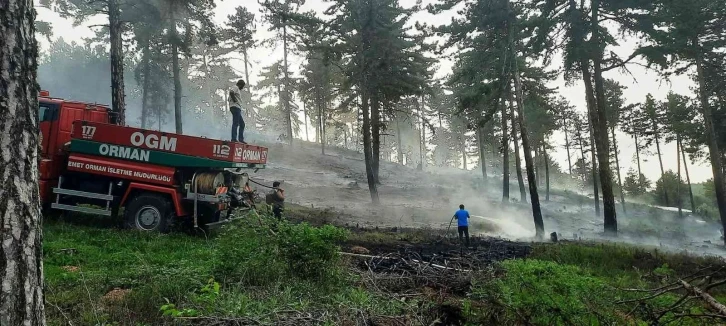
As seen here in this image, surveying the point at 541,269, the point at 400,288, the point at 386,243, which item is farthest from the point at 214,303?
the point at 386,243

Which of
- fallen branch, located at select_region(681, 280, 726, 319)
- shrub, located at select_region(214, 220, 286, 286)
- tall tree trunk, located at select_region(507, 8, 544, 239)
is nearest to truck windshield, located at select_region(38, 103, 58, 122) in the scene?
shrub, located at select_region(214, 220, 286, 286)

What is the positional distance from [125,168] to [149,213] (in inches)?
47.4

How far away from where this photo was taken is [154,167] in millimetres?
9086

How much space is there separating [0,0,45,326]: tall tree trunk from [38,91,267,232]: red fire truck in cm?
695

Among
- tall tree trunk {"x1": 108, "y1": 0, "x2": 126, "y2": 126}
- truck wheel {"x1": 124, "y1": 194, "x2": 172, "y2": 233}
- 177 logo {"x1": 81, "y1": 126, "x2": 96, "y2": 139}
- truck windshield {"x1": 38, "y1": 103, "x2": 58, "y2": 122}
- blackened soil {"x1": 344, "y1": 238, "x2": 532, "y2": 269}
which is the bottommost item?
blackened soil {"x1": 344, "y1": 238, "x2": 532, "y2": 269}

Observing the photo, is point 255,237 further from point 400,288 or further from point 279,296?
point 400,288

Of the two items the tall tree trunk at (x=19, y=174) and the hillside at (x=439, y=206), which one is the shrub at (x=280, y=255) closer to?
the tall tree trunk at (x=19, y=174)

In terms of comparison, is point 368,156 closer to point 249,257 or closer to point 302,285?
point 249,257

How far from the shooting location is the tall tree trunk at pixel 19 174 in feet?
6.79

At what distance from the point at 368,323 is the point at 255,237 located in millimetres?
2301

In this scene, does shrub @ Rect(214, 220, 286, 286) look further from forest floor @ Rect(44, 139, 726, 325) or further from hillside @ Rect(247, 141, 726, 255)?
hillside @ Rect(247, 141, 726, 255)

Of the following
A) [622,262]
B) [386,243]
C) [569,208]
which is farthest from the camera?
[569,208]

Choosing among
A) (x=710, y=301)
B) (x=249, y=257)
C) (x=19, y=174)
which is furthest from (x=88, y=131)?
(x=710, y=301)

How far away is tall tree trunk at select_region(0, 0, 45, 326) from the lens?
207 cm
